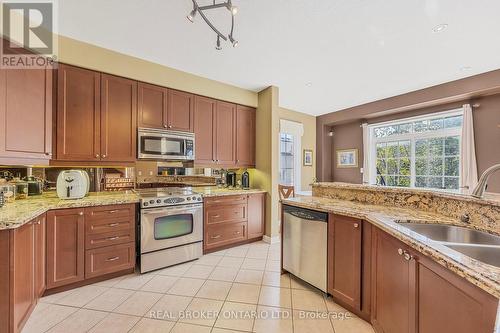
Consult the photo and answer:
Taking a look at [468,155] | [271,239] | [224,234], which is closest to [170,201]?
[224,234]

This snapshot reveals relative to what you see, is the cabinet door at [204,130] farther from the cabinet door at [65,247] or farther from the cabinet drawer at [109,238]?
the cabinet door at [65,247]

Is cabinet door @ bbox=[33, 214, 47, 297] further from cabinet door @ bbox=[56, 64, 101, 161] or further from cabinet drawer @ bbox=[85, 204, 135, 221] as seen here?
cabinet door @ bbox=[56, 64, 101, 161]

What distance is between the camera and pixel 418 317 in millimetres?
1159

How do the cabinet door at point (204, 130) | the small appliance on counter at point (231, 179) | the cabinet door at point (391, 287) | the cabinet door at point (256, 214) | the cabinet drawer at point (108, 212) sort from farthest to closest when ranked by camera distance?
1. the small appliance on counter at point (231, 179)
2. the cabinet door at point (256, 214)
3. the cabinet door at point (204, 130)
4. the cabinet drawer at point (108, 212)
5. the cabinet door at point (391, 287)

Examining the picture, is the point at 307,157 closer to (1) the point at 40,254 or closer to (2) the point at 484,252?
(2) the point at 484,252

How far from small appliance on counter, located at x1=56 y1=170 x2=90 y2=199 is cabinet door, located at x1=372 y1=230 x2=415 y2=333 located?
116 inches

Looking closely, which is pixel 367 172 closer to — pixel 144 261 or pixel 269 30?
pixel 269 30

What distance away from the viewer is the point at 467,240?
1455 millimetres

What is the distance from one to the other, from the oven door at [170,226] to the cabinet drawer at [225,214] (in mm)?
162

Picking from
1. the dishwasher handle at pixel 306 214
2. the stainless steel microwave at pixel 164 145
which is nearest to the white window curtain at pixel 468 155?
the dishwasher handle at pixel 306 214

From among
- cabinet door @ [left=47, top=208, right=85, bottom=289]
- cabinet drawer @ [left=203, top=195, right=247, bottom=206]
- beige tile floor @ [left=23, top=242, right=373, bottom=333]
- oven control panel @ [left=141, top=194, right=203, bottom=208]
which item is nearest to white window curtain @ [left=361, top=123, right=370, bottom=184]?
cabinet drawer @ [left=203, top=195, right=247, bottom=206]

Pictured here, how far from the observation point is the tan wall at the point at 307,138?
5.34 m

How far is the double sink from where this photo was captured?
1.14 metres

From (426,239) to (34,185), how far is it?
3.61 metres
